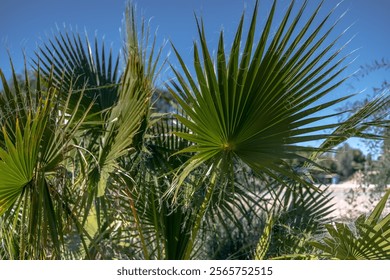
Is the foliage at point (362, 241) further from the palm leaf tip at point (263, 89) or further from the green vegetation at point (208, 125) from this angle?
the palm leaf tip at point (263, 89)

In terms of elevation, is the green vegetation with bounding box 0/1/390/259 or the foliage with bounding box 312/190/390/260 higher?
the green vegetation with bounding box 0/1/390/259

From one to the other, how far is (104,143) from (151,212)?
0.58m

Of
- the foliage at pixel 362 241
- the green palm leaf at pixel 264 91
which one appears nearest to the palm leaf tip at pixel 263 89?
the green palm leaf at pixel 264 91

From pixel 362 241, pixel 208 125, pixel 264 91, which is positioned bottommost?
pixel 362 241

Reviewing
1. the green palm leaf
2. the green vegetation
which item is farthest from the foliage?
the green palm leaf

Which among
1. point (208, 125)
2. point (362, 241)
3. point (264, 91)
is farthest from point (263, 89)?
point (362, 241)

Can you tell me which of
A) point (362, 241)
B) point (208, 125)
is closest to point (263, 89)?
point (208, 125)

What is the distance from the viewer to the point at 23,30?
2.25m

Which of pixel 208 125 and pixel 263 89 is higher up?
pixel 263 89

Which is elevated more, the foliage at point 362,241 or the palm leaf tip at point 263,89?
the palm leaf tip at point 263,89

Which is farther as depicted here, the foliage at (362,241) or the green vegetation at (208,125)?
the foliage at (362,241)

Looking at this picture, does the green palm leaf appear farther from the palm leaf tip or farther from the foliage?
the foliage

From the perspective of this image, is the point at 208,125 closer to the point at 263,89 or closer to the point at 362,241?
the point at 263,89

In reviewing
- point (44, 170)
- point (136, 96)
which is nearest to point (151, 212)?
point (136, 96)
